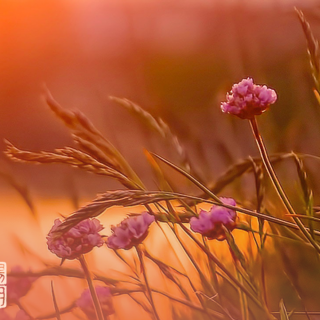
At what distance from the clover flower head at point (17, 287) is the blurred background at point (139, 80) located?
0.22ft

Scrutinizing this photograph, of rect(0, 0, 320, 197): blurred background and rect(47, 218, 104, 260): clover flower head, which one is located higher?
rect(0, 0, 320, 197): blurred background

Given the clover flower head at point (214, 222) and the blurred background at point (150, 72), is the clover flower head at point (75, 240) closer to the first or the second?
the blurred background at point (150, 72)

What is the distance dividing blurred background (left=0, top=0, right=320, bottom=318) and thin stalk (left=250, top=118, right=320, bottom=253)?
0.01 meters

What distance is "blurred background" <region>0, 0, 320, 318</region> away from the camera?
2.25ft

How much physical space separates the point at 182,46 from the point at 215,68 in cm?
9

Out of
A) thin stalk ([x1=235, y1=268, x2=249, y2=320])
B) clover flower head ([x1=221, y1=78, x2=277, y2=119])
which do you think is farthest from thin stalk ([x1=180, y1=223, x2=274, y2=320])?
clover flower head ([x1=221, y1=78, x2=277, y2=119])

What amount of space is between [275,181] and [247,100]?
7.0 inches

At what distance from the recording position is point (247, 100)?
2.28 ft

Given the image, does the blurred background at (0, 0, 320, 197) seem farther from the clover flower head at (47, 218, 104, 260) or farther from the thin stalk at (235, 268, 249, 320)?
the thin stalk at (235, 268, 249, 320)

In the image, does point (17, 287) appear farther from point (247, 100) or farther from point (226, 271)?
point (247, 100)

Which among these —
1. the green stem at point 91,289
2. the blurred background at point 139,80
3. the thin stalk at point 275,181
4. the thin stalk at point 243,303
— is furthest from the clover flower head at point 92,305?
the thin stalk at point 275,181

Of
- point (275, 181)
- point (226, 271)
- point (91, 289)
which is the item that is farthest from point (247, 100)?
point (91, 289)

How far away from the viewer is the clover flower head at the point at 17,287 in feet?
2.15

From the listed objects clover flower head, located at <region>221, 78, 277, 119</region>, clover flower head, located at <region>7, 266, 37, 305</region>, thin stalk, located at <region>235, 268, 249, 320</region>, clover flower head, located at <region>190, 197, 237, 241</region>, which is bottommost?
thin stalk, located at <region>235, 268, 249, 320</region>
